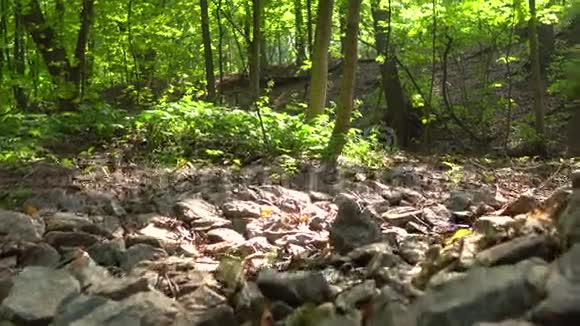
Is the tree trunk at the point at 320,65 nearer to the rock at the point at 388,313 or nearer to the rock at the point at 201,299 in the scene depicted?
the rock at the point at 201,299

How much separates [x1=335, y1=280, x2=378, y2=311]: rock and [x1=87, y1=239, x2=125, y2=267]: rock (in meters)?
1.54

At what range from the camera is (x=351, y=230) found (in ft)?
12.5

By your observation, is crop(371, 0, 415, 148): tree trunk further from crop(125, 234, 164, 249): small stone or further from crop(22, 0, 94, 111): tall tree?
crop(125, 234, 164, 249): small stone

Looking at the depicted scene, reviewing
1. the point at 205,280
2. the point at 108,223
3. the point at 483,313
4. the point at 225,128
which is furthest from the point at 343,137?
the point at 483,313

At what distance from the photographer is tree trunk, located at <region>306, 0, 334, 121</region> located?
384 inches

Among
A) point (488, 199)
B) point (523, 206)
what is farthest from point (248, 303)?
point (488, 199)

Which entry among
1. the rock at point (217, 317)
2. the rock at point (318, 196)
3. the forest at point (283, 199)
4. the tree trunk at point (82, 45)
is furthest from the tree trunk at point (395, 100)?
the rock at point (217, 317)

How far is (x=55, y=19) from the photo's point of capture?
1116 centimetres

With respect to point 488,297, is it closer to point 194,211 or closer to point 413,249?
point 413,249

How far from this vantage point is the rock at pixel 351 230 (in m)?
3.72

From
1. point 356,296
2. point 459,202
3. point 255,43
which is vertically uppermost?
point 255,43

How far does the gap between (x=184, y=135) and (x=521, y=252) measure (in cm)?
637

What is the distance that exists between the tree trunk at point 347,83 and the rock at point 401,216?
2827mm

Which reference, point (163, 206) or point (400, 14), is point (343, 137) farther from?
point (400, 14)
